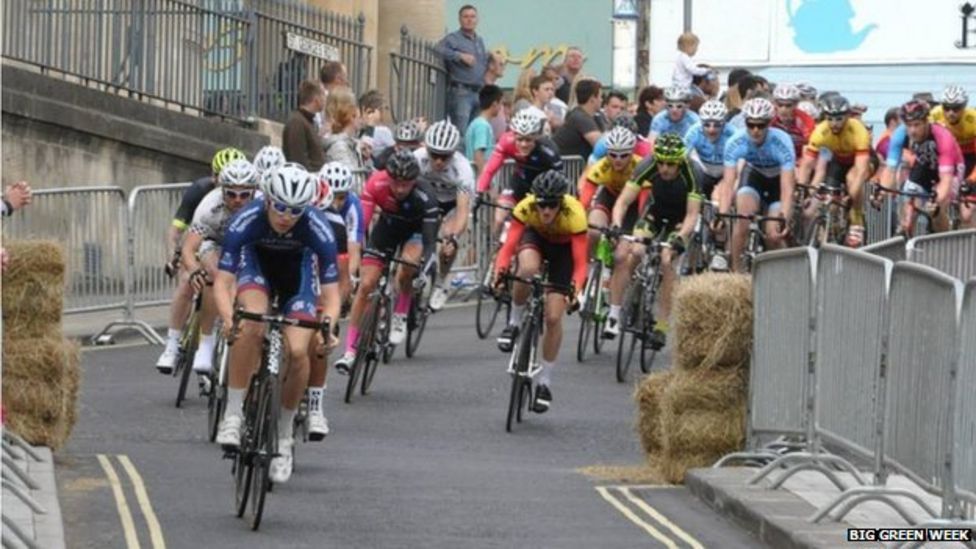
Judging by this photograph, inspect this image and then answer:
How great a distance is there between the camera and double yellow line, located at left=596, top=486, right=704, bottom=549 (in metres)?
14.2

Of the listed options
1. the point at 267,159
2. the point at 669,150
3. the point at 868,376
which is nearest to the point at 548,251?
the point at 669,150

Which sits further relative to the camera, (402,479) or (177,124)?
(177,124)

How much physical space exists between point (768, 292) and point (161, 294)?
31.9ft

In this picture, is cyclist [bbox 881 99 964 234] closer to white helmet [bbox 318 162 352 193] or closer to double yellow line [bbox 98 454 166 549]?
white helmet [bbox 318 162 352 193]

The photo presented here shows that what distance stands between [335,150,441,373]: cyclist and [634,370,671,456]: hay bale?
433cm

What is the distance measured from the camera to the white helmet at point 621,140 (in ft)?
74.6

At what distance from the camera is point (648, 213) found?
22.9 metres

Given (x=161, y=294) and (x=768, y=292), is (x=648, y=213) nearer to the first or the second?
(x=161, y=294)

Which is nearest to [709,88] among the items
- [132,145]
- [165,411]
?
[132,145]

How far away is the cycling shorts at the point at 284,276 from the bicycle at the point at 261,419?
29 cm

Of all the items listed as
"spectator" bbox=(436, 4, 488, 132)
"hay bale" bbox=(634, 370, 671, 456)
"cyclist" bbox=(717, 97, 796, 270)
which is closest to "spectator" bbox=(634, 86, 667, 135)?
"spectator" bbox=(436, 4, 488, 132)

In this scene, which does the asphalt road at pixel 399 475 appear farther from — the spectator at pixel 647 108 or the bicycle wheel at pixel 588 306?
the spectator at pixel 647 108

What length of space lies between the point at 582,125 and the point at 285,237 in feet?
46.3

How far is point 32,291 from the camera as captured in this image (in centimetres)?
1670
